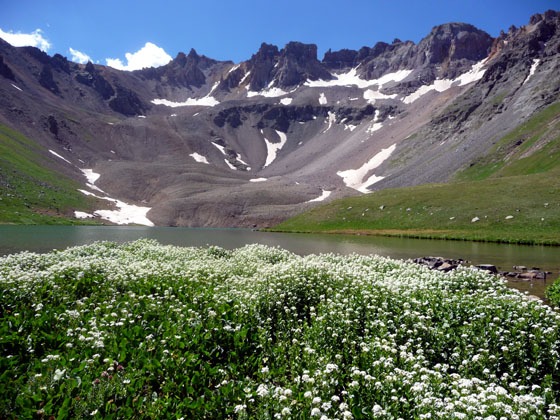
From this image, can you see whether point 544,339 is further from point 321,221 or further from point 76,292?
point 321,221

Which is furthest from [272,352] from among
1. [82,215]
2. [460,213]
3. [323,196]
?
[323,196]

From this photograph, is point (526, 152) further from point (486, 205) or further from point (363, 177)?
point (363, 177)

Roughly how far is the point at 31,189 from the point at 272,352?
152 meters

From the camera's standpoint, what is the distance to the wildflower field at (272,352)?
6324 mm

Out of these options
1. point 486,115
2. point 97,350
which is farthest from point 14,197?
point 486,115

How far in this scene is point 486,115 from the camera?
16588 cm

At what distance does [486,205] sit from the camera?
251ft

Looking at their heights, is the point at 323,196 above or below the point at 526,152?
below

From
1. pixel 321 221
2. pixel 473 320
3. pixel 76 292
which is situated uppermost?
pixel 321 221

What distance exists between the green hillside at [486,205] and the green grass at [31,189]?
76312 mm

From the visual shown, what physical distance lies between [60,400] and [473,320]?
1030cm

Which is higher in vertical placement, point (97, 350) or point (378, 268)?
point (378, 268)

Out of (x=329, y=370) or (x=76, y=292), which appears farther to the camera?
(x=76, y=292)

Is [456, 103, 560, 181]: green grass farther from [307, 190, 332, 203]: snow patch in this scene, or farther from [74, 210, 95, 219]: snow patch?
[74, 210, 95, 219]: snow patch
